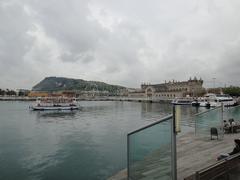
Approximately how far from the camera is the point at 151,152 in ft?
18.1

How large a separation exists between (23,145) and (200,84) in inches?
5962

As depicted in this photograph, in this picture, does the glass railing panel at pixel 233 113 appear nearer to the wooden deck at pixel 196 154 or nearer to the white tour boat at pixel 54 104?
the wooden deck at pixel 196 154

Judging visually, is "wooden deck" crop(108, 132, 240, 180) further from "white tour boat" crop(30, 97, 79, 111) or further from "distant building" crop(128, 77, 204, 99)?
"distant building" crop(128, 77, 204, 99)

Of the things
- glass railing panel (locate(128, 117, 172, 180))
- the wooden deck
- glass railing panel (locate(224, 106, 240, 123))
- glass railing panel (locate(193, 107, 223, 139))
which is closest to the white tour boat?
glass railing panel (locate(224, 106, 240, 123))

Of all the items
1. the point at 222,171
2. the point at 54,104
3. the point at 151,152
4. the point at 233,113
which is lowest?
the point at 54,104

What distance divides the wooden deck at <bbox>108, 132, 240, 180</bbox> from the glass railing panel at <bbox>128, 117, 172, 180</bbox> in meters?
1.51

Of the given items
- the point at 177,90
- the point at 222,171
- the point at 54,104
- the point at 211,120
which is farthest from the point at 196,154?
the point at 177,90

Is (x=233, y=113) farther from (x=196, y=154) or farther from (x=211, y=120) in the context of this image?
(x=196, y=154)

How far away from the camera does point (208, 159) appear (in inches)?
327

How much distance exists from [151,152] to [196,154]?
452 centimetres

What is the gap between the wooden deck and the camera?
7.59 meters

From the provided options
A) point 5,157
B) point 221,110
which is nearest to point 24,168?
point 5,157

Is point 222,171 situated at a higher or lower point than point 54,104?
higher

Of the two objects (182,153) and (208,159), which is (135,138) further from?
(182,153)
